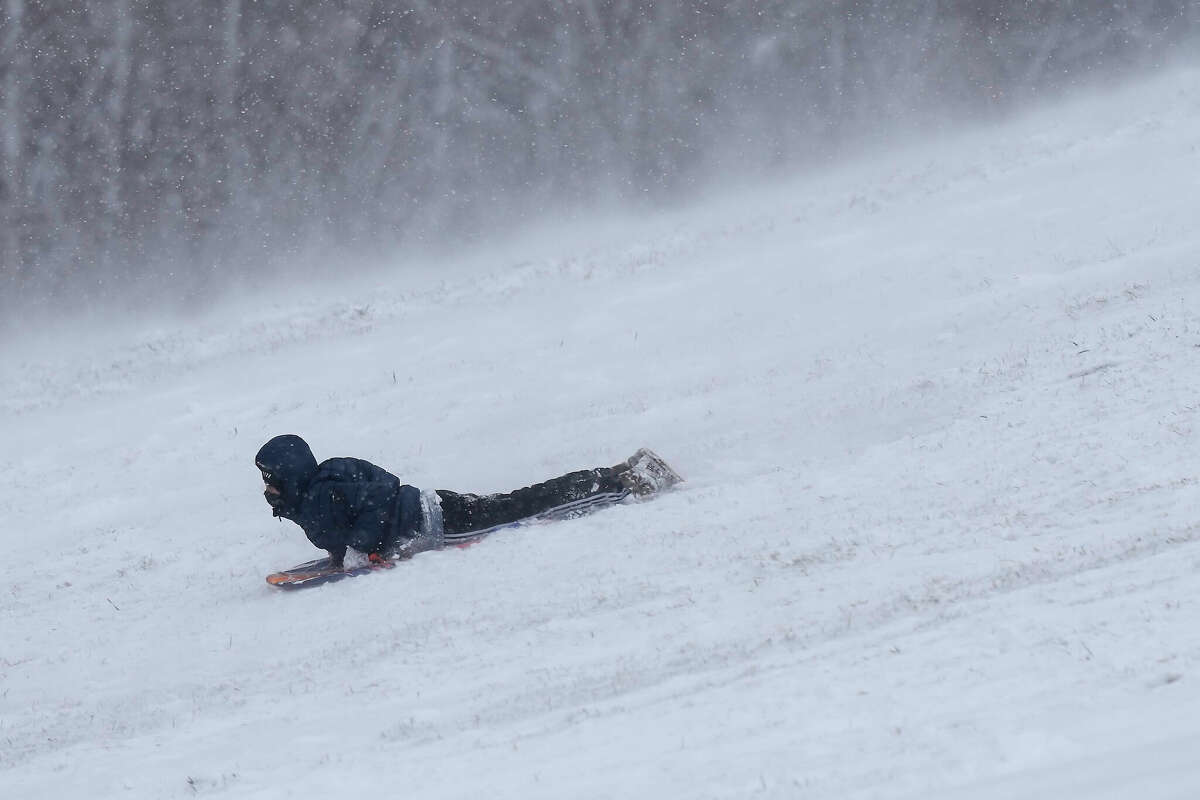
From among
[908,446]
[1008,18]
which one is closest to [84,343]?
[908,446]

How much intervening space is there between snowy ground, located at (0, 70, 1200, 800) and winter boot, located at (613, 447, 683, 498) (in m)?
0.32

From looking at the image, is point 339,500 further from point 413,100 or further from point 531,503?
point 413,100

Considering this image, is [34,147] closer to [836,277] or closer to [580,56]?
[580,56]

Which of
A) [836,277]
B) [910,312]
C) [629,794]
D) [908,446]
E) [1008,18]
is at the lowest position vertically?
[629,794]

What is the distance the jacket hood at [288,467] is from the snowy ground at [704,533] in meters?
0.87

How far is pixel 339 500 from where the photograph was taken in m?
8.37

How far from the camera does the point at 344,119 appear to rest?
25875 mm

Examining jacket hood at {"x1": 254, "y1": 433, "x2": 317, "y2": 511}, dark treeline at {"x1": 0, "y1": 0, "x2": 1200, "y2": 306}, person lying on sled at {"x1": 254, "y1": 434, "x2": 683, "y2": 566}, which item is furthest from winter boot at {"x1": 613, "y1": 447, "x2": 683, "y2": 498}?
dark treeline at {"x1": 0, "y1": 0, "x2": 1200, "y2": 306}

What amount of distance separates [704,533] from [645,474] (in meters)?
1.15

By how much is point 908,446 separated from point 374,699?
507cm

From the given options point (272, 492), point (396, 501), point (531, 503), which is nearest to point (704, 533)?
point (531, 503)

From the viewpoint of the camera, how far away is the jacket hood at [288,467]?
26.8ft

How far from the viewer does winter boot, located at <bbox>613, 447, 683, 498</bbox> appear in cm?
914

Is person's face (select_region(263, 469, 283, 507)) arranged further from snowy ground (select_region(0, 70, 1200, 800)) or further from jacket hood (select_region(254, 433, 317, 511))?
snowy ground (select_region(0, 70, 1200, 800))
